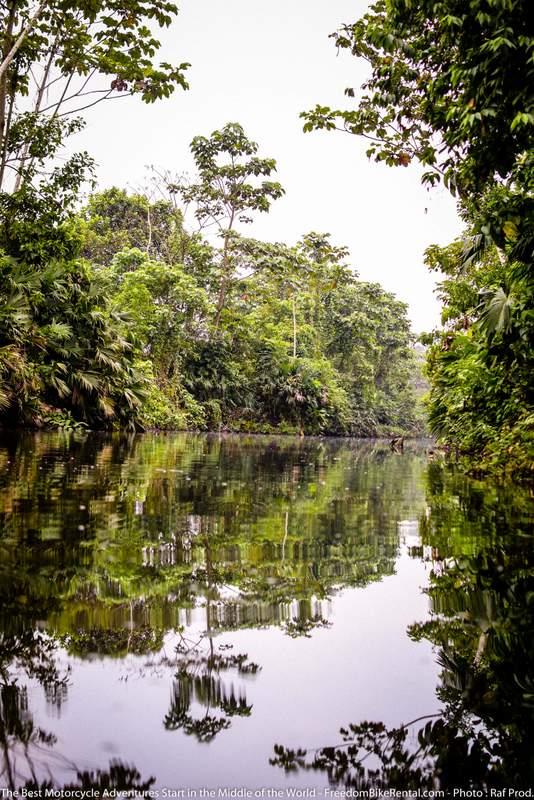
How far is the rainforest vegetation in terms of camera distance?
568 centimetres

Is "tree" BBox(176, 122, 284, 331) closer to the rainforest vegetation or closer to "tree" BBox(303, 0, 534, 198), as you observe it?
the rainforest vegetation

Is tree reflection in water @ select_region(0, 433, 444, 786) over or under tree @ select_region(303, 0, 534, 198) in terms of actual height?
under

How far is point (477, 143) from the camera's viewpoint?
548 cm

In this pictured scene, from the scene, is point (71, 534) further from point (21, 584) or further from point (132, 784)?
point (132, 784)

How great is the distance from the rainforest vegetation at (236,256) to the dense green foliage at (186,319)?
3.0 inches

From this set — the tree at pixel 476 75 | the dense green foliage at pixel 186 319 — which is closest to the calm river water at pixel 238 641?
the tree at pixel 476 75

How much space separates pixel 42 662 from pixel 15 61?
13.2 meters

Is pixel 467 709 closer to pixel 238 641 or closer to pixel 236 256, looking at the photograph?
pixel 238 641

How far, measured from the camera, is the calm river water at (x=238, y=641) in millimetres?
1013

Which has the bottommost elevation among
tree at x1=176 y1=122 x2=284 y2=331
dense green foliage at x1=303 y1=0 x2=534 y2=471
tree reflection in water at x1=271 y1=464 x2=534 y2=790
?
tree reflection in water at x1=271 y1=464 x2=534 y2=790

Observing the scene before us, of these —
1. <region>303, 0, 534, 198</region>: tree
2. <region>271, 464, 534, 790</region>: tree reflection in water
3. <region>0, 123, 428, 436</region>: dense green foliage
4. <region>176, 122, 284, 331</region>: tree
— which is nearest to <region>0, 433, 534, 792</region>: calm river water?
Answer: <region>271, 464, 534, 790</region>: tree reflection in water

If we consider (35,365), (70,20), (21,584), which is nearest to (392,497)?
(21,584)

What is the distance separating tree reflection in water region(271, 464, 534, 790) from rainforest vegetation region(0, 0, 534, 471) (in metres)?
3.84

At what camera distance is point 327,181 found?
64812 mm
